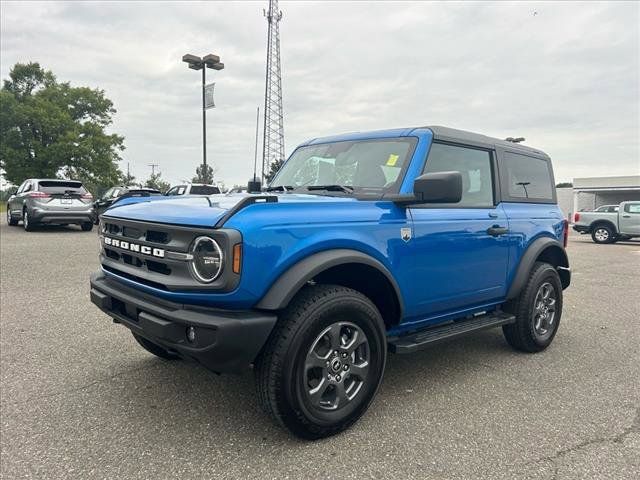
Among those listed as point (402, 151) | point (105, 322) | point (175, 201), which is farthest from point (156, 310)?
point (105, 322)

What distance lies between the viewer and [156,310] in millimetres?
A: 2586

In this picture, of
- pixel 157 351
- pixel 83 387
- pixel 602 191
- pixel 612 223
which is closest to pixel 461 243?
pixel 157 351

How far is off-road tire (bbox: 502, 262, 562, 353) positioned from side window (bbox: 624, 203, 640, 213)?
17091 mm

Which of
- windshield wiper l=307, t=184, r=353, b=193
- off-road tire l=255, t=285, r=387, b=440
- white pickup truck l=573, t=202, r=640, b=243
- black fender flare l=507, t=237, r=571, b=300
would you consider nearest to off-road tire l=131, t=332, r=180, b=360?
off-road tire l=255, t=285, r=387, b=440

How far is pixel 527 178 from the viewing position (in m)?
4.58

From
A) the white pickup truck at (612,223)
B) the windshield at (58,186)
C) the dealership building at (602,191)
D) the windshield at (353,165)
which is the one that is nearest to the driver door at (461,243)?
the windshield at (353,165)

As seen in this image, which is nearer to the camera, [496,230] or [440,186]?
[440,186]

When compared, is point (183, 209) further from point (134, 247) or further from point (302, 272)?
point (302, 272)

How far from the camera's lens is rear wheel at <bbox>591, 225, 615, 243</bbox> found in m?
18.9

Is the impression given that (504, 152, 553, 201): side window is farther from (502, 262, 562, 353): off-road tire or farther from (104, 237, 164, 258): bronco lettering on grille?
(104, 237, 164, 258): bronco lettering on grille

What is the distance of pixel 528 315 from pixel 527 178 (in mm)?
1315

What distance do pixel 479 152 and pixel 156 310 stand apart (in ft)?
9.53

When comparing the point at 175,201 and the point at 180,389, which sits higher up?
the point at 175,201

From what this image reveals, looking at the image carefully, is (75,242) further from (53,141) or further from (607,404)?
(53,141)
